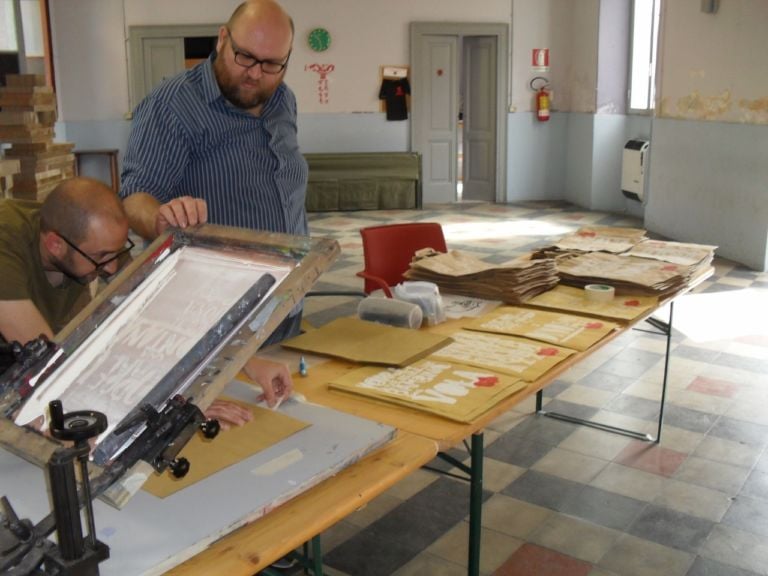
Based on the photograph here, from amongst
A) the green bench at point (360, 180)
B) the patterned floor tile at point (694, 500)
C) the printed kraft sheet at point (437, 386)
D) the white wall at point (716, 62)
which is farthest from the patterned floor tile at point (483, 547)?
the green bench at point (360, 180)

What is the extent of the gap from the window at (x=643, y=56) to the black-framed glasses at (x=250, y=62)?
7.80 meters

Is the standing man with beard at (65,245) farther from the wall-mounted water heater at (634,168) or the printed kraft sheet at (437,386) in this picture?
the wall-mounted water heater at (634,168)

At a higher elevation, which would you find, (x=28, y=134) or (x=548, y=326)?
(x=28, y=134)

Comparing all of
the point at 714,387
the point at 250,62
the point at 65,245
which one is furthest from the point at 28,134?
the point at 714,387

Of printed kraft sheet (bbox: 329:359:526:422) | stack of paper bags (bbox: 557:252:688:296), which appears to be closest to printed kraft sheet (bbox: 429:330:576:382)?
printed kraft sheet (bbox: 329:359:526:422)

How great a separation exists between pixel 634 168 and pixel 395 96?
129 inches

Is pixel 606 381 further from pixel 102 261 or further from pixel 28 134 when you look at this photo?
pixel 28 134

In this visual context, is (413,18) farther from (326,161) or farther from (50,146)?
(50,146)

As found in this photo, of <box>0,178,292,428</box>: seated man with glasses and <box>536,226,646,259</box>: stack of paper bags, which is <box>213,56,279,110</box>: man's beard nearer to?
<box>0,178,292,428</box>: seated man with glasses

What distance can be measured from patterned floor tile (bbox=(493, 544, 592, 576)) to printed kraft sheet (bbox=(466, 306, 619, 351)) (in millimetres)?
807

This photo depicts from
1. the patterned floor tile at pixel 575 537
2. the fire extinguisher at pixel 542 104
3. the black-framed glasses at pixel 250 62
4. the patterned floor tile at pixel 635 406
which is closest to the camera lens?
the black-framed glasses at pixel 250 62

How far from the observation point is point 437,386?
177 cm

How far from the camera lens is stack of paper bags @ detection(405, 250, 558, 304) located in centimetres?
261

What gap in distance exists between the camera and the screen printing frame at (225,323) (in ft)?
3.61
